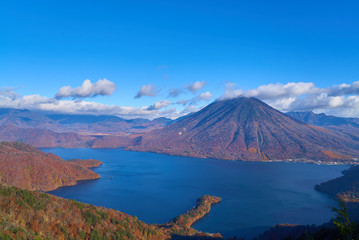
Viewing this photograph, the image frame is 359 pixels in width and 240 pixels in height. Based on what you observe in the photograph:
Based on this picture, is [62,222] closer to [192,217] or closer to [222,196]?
[192,217]

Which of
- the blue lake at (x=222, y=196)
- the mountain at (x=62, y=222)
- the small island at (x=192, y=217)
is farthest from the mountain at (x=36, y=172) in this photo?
the mountain at (x=62, y=222)

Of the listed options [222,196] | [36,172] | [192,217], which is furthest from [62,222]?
[36,172]

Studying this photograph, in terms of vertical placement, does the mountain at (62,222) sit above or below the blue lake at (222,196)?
above

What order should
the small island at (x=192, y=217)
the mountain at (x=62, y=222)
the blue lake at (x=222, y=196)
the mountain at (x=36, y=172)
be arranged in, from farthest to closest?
the mountain at (x=36, y=172)
the blue lake at (x=222, y=196)
the small island at (x=192, y=217)
the mountain at (x=62, y=222)

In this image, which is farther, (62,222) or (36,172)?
(36,172)

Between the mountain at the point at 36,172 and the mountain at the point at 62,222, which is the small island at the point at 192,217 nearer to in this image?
the mountain at the point at 62,222

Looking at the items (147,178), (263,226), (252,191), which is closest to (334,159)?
(252,191)
